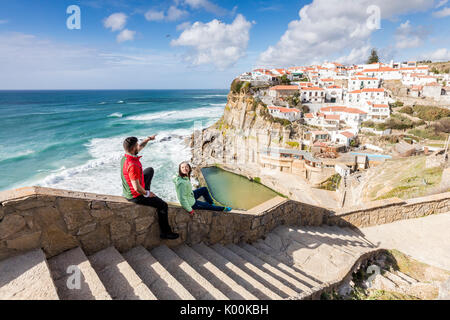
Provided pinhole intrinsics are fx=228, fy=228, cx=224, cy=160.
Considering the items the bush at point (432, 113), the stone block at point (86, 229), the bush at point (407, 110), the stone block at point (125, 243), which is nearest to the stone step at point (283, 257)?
the stone block at point (125, 243)

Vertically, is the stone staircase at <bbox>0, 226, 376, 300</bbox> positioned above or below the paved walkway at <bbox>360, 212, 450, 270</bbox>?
above

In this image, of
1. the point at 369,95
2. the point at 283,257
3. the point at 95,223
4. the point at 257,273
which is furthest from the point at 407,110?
the point at 95,223

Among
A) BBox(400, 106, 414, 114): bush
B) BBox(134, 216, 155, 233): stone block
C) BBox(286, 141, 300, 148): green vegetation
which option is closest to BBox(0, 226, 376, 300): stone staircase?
BBox(134, 216, 155, 233): stone block

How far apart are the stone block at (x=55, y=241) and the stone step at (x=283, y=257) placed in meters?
3.91

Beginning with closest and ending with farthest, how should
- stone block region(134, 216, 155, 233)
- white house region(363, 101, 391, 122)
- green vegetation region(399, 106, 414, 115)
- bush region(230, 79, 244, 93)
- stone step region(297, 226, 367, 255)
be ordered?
stone block region(134, 216, 155, 233), stone step region(297, 226, 367, 255), white house region(363, 101, 391, 122), green vegetation region(399, 106, 414, 115), bush region(230, 79, 244, 93)

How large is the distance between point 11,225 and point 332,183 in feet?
83.5

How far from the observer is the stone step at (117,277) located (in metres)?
2.73

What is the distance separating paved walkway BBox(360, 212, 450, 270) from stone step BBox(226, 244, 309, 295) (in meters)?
4.57

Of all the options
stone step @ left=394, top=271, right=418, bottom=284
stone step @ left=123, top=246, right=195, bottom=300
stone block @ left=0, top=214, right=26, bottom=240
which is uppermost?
stone block @ left=0, top=214, right=26, bottom=240

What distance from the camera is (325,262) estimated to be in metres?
5.05

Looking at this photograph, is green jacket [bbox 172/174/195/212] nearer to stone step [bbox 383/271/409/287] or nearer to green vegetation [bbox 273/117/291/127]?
stone step [bbox 383/271/409/287]

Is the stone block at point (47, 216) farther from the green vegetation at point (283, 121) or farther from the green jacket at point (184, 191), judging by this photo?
the green vegetation at point (283, 121)

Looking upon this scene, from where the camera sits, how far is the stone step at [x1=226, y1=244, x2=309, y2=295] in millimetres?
3923

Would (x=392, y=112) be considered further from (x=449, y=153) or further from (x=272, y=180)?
(x=449, y=153)
